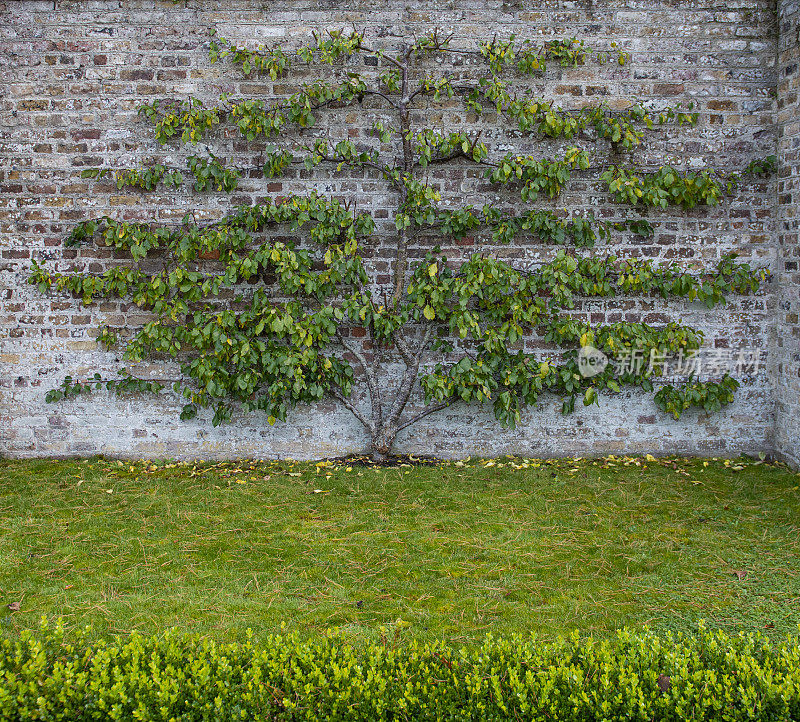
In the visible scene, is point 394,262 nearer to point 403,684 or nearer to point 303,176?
point 303,176

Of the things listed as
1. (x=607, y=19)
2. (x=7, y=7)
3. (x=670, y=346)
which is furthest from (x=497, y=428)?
(x=7, y=7)

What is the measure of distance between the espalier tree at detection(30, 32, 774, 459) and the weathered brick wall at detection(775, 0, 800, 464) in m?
0.21

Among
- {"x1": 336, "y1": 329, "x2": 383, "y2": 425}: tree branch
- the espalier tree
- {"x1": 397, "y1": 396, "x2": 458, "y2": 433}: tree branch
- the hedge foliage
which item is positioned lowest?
the hedge foliage

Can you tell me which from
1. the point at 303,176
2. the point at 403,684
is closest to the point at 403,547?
the point at 403,684

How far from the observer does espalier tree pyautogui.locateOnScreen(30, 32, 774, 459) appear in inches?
177

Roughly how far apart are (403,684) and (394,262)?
325 cm

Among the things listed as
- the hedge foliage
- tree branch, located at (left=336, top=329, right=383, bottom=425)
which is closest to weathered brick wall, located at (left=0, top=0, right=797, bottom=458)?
tree branch, located at (left=336, top=329, right=383, bottom=425)

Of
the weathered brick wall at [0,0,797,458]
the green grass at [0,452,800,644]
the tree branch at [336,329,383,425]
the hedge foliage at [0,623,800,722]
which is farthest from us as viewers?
the tree branch at [336,329,383,425]

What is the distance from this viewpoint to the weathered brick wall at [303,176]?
4570mm

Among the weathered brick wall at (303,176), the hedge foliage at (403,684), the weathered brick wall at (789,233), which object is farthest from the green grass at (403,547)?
the hedge foliage at (403,684)

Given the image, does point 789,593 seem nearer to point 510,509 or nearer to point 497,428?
point 510,509

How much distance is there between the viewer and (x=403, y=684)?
1.91m

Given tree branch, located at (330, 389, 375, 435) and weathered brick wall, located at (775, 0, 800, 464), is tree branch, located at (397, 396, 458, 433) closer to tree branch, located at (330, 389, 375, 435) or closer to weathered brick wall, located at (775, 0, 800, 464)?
tree branch, located at (330, 389, 375, 435)

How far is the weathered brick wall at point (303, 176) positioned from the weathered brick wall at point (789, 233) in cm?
7
